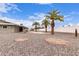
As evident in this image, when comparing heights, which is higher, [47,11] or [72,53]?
[47,11]

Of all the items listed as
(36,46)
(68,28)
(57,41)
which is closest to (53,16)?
(68,28)

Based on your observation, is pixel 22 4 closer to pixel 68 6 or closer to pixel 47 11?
pixel 47 11

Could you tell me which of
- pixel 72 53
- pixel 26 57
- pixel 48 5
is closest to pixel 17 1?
pixel 48 5

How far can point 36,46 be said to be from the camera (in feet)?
19.7

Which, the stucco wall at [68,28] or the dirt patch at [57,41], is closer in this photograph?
the dirt patch at [57,41]

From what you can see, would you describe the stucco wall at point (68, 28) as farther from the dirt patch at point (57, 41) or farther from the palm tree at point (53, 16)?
the dirt patch at point (57, 41)

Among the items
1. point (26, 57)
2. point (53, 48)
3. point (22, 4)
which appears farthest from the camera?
point (22, 4)

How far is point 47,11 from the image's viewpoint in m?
6.41

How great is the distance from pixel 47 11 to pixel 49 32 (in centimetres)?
78

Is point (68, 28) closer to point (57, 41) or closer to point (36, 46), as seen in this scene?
point (57, 41)

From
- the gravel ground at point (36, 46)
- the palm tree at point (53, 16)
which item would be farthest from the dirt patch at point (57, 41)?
the palm tree at point (53, 16)

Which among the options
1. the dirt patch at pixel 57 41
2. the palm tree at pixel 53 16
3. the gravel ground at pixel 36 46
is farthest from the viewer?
the palm tree at pixel 53 16

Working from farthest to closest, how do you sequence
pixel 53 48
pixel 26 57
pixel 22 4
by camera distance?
pixel 22 4 < pixel 53 48 < pixel 26 57

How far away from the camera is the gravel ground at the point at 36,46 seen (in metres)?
5.63
